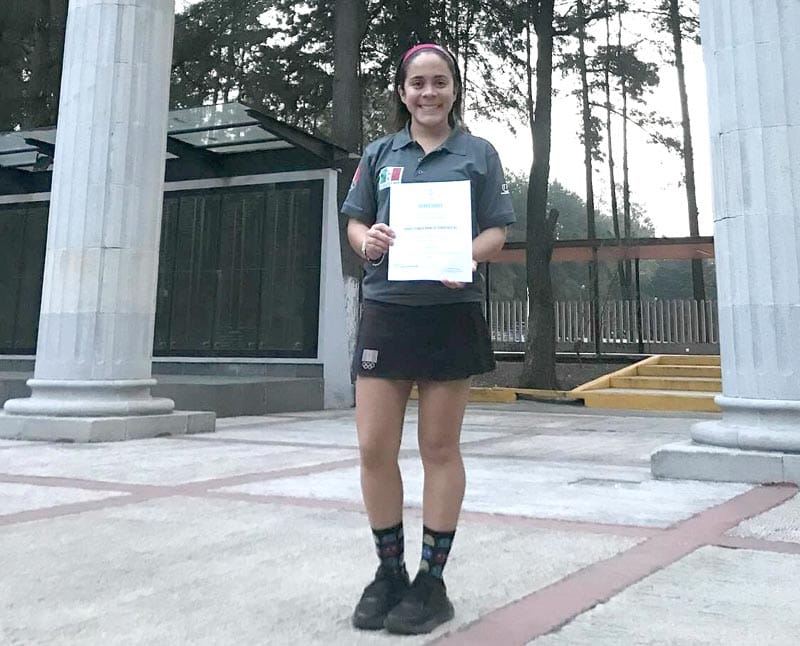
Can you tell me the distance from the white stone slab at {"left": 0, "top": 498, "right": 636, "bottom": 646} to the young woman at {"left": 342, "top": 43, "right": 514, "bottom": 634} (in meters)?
0.25

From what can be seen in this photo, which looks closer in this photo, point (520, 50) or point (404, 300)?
point (404, 300)

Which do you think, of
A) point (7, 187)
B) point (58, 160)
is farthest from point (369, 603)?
point (7, 187)

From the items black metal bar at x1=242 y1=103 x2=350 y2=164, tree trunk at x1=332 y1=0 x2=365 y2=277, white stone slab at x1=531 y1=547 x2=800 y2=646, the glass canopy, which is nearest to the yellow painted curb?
tree trunk at x1=332 y1=0 x2=365 y2=277

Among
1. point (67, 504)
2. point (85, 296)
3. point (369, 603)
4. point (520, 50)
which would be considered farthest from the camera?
point (520, 50)

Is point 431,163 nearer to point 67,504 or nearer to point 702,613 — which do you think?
point 702,613

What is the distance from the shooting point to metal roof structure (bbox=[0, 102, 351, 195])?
40.7 feet

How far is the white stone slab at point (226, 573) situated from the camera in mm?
2307

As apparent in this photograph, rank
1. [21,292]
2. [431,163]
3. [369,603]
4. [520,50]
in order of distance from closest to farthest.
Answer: [369,603]
[431,163]
[21,292]
[520,50]

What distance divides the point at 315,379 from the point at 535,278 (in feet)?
20.2

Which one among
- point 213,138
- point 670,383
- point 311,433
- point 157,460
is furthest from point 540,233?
point 157,460

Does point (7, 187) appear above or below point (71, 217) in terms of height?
above

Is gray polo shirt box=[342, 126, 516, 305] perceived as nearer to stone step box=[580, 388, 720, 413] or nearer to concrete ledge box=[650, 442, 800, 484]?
concrete ledge box=[650, 442, 800, 484]

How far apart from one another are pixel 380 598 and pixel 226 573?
844 mm

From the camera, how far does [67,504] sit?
4.43m
